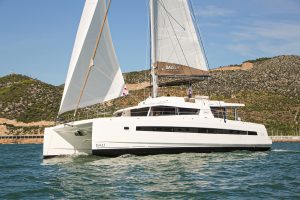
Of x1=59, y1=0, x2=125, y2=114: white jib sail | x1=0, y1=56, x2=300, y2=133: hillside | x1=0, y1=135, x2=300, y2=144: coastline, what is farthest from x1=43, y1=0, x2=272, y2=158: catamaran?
x1=0, y1=135, x2=300, y2=144: coastline

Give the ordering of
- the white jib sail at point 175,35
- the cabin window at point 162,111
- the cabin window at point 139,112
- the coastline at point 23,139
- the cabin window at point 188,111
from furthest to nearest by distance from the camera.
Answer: the coastline at point 23,139, the white jib sail at point 175,35, the cabin window at point 188,111, the cabin window at point 139,112, the cabin window at point 162,111

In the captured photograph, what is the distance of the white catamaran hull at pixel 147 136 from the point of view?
22.8 metres

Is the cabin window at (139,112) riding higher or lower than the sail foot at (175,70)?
lower

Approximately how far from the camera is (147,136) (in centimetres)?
2355

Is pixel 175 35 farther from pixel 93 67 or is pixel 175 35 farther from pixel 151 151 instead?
pixel 151 151

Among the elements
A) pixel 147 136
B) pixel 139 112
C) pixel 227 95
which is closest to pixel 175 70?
pixel 139 112

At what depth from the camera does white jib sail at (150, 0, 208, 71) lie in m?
27.3

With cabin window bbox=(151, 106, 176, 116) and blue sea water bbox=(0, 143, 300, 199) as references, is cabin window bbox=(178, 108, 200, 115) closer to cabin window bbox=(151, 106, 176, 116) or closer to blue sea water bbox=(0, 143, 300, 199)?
cabin window bbox=(151, 106, 176, 116)

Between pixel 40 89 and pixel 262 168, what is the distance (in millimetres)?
84702

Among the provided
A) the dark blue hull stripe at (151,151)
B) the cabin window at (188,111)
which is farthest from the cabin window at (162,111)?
the dark blue hull stripe at (151,151)

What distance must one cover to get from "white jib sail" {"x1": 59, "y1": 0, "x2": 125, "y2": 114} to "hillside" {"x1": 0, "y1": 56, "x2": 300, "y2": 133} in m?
43.2

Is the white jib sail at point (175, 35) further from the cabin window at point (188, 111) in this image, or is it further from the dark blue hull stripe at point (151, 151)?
the dark blue hull stripe at point (151, 151)

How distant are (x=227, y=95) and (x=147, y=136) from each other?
65.2 m

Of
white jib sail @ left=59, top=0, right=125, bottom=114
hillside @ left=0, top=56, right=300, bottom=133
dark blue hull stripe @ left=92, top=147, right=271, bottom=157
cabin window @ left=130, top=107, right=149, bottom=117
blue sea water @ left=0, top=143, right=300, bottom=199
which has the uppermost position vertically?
hillside @ left=0, top=56, right=300, bottom=133
